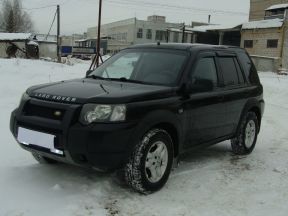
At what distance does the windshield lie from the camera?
5348 millimetres

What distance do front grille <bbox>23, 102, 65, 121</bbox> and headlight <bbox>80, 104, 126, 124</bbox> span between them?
0.84 feet

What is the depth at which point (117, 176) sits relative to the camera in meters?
5.14

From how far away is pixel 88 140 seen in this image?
421 cm

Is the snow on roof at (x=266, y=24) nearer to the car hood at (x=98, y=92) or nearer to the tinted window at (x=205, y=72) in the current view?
the tinted window at (x=205, y=72)

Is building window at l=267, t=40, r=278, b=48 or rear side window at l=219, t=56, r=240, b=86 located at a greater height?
building window at l=267, t=40, r=278, b=48

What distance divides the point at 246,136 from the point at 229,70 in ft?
3.98

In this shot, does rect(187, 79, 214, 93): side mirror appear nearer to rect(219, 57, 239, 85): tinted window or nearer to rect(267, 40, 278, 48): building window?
rect(219, 57, 239, 85): tinted window

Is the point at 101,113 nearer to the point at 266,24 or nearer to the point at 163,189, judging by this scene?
the point at 163,189

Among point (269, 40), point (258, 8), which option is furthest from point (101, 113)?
point (258, 8)

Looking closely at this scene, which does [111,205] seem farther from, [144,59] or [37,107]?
[144,59]

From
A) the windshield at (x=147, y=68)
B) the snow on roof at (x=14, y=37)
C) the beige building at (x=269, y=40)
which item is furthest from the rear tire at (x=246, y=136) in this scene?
the snow on roof at (x=14, y=37)

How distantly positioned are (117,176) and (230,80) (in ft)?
7.71

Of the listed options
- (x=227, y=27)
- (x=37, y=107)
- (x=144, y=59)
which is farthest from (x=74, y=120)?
(x=227, y=27)

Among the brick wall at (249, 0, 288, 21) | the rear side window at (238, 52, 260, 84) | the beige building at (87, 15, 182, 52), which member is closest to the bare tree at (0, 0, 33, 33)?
the beige building at (87, 15, 182, 52)
